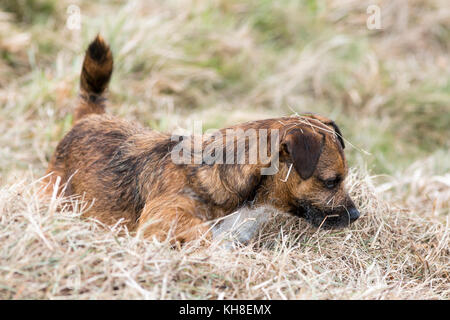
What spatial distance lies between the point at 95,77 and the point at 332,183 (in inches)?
84.5

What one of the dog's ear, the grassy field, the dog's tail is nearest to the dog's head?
the dog's ear

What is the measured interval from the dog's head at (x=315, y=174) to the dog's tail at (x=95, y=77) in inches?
69.3

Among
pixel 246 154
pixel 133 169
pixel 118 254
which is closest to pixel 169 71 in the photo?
pixel 133 169

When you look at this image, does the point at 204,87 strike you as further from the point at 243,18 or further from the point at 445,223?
the point at 445,223

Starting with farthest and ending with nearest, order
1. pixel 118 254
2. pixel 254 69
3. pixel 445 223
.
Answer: pixel 254 69 < pixel 445 223 < pixel 118 254

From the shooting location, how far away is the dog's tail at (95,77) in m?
4.49

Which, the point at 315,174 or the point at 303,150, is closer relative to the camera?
the point at 303,150

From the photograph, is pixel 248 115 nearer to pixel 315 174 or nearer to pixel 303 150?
pixel 315 174

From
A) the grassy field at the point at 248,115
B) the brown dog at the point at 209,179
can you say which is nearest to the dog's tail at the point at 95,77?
the brown dog at the point at 209,179

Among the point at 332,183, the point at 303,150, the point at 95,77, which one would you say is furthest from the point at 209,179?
the point at 95,77

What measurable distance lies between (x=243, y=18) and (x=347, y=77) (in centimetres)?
185

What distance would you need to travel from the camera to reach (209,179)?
368cm

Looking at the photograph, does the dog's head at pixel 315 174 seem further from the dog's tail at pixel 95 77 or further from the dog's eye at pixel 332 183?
the dog's tail at pixel 95 77

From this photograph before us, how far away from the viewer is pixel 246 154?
→ 362cm
